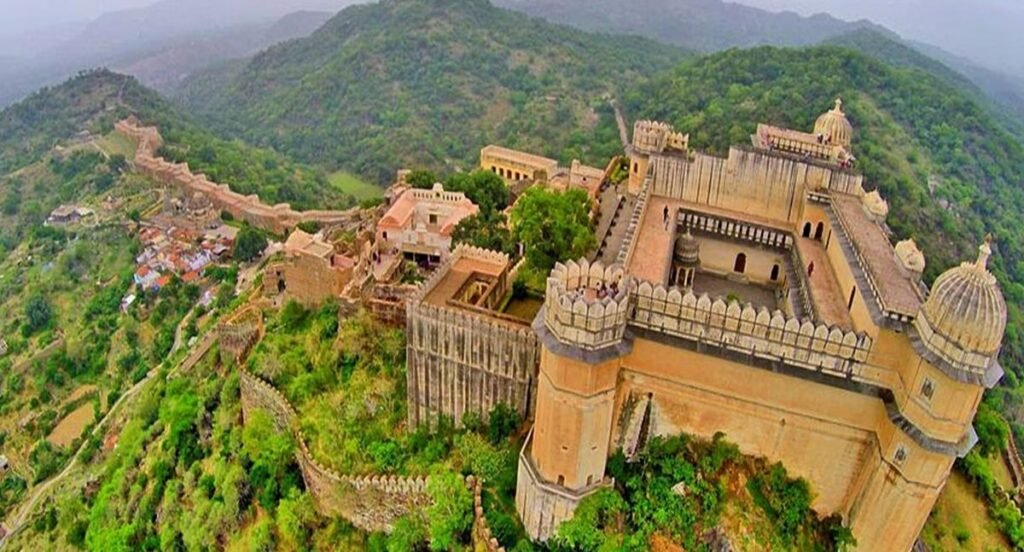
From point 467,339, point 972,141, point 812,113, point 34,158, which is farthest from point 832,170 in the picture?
point 34,158

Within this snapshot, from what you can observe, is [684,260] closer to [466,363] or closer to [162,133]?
[466,363]

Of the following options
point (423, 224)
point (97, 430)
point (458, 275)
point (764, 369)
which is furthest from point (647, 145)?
point (97, 430)

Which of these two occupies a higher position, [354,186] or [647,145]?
[647,145]

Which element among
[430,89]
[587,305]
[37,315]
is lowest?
[37,315]

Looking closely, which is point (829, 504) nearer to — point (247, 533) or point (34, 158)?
point (247, 533)

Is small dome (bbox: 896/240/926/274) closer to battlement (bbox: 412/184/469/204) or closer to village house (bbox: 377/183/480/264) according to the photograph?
village house (bbox: 377/183/480/264)

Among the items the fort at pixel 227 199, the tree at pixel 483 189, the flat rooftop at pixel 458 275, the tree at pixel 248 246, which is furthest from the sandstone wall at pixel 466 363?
the tree at pixel 248 246

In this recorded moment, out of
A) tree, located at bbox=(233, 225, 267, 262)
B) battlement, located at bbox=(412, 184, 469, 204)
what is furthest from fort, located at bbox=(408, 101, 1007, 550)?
tree, located at bbox=(233, 225, 267, 262)
